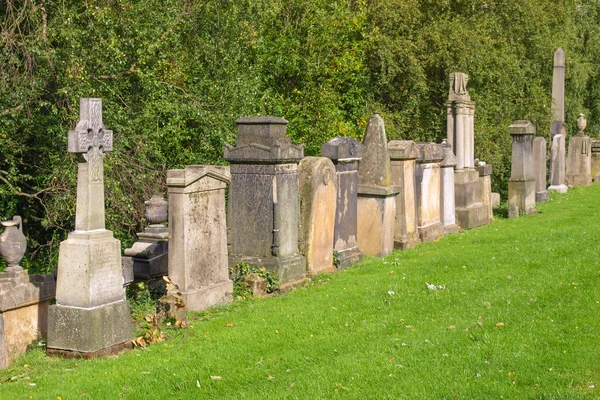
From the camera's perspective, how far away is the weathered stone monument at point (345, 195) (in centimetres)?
1203

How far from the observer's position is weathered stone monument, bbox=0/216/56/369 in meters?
7.97

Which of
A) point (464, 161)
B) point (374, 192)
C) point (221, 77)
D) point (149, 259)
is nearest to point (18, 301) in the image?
point (149, 259)

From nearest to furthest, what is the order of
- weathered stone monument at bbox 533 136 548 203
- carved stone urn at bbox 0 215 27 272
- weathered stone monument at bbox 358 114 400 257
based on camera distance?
carved stone urn at bbox 0 215 27 272 → weathered stone monument at bbox 358 114 400 257 → weathered stone monument at bbox 533 136 548 203

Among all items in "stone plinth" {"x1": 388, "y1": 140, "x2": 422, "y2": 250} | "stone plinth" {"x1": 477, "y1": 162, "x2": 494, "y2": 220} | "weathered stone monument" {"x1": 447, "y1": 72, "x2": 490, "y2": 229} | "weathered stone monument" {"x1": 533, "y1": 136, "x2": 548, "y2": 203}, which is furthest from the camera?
"weathered stone monument" {"x1": 533, "y1": 136, "x2": 548, "y2": 203}

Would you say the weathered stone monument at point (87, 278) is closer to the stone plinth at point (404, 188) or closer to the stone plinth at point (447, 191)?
the stone plinth at point (404, 188)

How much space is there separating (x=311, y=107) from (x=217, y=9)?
587 centimetres

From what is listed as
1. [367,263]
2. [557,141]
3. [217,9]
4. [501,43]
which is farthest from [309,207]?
[501,43]

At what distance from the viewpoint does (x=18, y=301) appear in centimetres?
810

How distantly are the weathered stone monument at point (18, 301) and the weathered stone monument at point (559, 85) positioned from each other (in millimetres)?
21677

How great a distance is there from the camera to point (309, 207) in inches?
441

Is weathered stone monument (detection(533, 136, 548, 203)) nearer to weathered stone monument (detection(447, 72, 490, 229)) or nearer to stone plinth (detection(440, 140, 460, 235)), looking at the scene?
weathered stone monument (detection(447, 72, 490, 229))

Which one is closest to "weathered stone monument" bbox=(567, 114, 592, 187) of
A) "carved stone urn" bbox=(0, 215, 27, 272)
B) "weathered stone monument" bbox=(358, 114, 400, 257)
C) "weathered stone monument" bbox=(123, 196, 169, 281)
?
"weathered stone monument" bbox=(358, 114, 400, 257)

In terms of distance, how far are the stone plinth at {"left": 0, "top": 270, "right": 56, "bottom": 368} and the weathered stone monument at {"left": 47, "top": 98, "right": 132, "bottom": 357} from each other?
1.22 feet

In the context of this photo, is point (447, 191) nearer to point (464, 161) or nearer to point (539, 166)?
point (464, 161)
